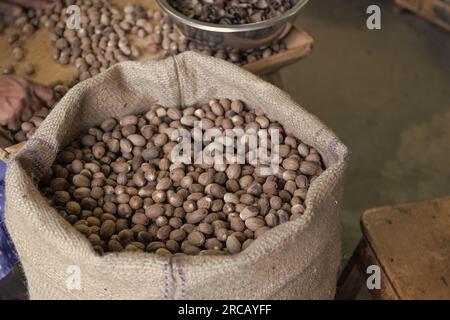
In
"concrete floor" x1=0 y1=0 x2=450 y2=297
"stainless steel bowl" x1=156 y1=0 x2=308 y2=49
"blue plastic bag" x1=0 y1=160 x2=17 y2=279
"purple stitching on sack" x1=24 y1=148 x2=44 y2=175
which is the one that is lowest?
"concrete floor" x1=0 y1=0 x2=450 y2=297

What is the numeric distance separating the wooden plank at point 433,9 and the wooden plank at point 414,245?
5.71ft

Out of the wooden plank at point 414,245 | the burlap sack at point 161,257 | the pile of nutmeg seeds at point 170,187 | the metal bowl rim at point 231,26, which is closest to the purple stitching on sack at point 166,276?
the burlap sack at point 161,257

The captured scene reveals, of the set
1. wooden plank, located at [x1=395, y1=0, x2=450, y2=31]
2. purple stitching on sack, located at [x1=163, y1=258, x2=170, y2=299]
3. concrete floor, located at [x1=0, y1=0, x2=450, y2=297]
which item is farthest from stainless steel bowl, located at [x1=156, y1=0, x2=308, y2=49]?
wooden plank, located at [x1=395, y1=0, x2=450, y2=31]

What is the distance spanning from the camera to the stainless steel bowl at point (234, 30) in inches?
55.7

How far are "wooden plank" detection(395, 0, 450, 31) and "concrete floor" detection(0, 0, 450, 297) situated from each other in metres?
0.11

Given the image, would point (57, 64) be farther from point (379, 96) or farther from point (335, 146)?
point (379, 96)

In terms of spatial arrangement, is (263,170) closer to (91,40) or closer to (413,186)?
(91,40)

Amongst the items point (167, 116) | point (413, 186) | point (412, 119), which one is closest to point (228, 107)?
point (167, 116)

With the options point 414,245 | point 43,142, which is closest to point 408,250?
point 414,245

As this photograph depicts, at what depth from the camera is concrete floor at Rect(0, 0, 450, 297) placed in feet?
7.15

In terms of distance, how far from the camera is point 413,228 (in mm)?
1223

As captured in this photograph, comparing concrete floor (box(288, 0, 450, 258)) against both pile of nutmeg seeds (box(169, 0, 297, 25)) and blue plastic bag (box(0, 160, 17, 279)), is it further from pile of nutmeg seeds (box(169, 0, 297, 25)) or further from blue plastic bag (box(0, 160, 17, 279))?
blue plastic bag (box(0, 160, 17, 279))

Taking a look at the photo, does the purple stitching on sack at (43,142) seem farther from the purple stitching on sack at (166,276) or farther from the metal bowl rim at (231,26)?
the metal bowl rim at (231,26)

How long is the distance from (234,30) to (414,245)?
714 mm
